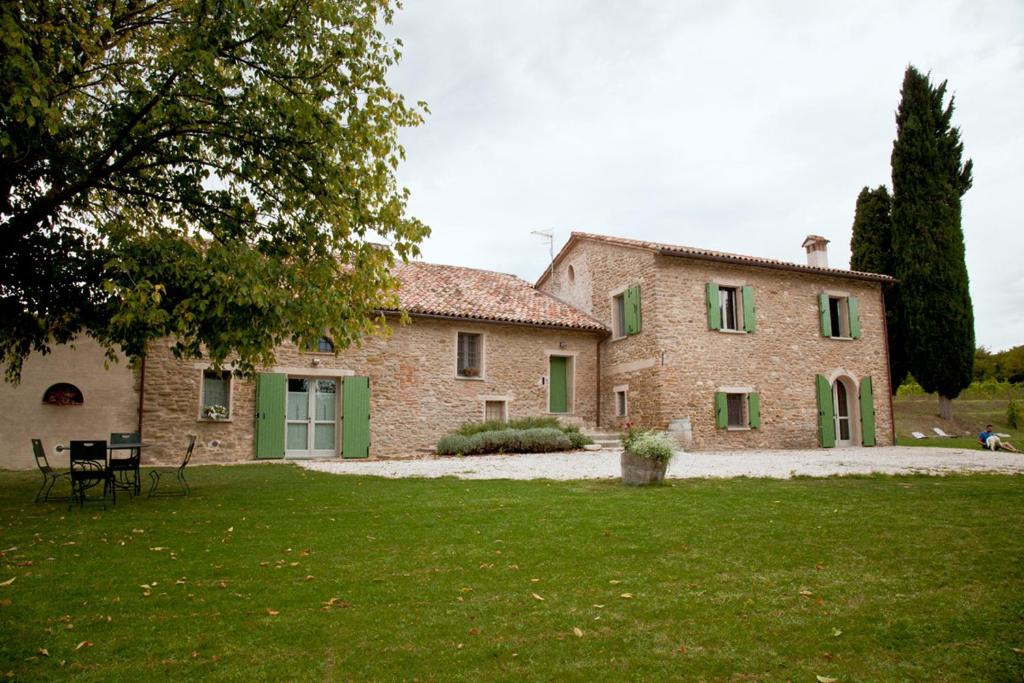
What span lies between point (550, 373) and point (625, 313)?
2.86m

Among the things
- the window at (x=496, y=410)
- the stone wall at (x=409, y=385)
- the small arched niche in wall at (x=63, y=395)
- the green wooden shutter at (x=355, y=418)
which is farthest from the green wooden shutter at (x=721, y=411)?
the small arched niche in wall at (x=63, y=395)

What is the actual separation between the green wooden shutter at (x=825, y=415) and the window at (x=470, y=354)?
33.6 ft

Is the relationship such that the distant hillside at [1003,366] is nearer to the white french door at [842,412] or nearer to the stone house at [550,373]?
the white french door at [842,412]

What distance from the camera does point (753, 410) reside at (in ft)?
59.2

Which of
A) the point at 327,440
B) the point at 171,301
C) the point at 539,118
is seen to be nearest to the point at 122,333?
the point at 171,301

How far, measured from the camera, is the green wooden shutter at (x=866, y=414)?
1978 cm

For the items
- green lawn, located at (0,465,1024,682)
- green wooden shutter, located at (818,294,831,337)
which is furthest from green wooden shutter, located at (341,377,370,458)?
green wooden shutter, located at (818,294,831,337)

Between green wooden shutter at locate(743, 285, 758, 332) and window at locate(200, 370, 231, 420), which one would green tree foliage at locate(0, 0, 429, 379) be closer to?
window at locate(200, 370, 231, 420)


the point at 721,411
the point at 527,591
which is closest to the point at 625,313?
the point at 721,411

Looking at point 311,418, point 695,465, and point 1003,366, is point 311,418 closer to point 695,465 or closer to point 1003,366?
point 695,465

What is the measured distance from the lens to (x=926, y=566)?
453cm

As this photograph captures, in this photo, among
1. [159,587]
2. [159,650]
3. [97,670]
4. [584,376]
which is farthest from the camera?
[584,376]

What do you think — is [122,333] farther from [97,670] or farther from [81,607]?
[97,670]

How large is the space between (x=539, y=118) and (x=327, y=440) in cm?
957
